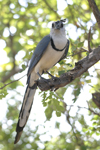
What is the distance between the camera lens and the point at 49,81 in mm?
3326

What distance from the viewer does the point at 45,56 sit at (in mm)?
3941

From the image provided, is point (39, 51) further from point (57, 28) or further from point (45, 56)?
point (57, 28)

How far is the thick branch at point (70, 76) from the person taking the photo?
3.25 metres

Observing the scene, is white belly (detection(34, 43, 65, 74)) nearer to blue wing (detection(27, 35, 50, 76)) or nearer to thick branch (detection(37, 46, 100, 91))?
blue wing (detection(27, 35, 50, 76))

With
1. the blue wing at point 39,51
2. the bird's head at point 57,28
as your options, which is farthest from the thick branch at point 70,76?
the bird's head at point 57,28

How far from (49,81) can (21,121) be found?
4.52 feet

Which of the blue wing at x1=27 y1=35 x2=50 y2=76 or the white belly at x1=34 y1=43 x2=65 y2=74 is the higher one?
the blue wing at x1=27 y1=35 x2=50 y2=76

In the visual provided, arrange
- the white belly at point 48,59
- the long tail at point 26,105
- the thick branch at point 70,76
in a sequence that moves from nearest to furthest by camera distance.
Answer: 1. the thick branch at point 70,76
2. the white belly at point 48,59
3. the long tail at point 26,105

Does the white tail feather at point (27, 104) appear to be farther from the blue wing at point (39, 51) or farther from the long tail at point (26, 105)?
the blue wing at point (39, 51)

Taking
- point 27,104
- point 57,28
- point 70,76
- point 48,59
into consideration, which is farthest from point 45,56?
point 27,104

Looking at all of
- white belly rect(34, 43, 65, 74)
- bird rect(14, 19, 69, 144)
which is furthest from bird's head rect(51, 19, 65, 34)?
white belly rect(34, 43, 65, 74)

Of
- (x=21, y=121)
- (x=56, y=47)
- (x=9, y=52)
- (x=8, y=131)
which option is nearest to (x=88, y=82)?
(x=56, y=47)

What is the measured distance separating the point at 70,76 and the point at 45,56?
Result: 87 cm

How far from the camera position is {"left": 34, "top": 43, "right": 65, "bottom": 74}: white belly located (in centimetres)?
387
